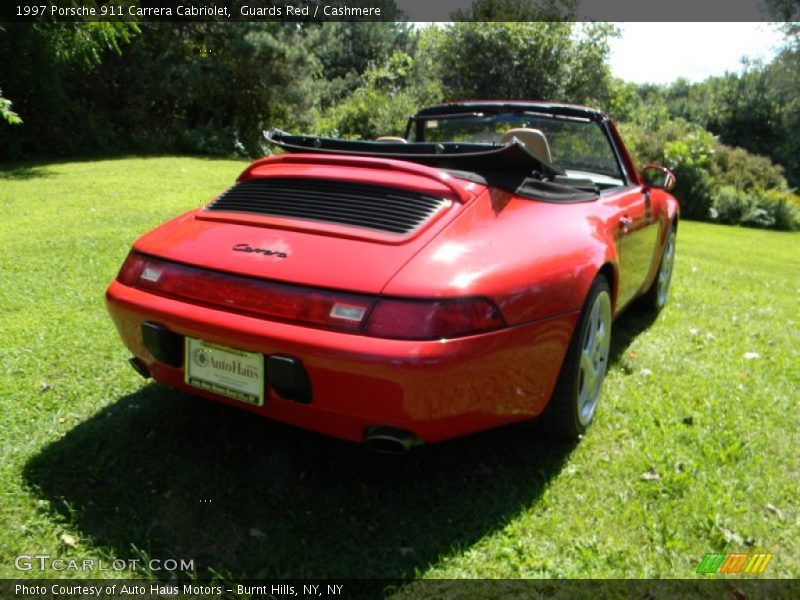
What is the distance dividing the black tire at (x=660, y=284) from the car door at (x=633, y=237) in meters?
0.61

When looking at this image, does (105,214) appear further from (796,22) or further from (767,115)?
(767,115)

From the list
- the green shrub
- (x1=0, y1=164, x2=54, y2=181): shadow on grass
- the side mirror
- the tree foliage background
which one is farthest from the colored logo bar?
the green shrub

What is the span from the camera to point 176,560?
2025 mm

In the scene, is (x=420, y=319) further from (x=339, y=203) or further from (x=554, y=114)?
(x=554, y=114)

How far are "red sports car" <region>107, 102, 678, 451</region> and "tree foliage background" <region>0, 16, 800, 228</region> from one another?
31.4 ft

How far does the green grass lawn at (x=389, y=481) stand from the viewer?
82.8 inches

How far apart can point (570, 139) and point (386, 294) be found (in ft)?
7.56

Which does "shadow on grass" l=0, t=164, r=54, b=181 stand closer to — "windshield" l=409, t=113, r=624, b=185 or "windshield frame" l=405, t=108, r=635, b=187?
"windshield frame" l=405, t=108, r=635, b=187

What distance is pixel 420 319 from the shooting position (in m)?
2.01

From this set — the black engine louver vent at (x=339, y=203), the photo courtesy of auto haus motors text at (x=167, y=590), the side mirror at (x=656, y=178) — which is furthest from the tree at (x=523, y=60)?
the photo courtesy of auto haus motors text at (x=167, y=590)

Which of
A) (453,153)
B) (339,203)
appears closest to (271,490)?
(339,203)

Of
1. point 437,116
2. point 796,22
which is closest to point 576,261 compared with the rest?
point 437,116

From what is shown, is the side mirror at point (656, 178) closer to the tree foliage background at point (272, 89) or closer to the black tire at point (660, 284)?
the black tire at point (660, 284)

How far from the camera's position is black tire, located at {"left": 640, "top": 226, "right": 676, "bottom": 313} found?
4664 mm
